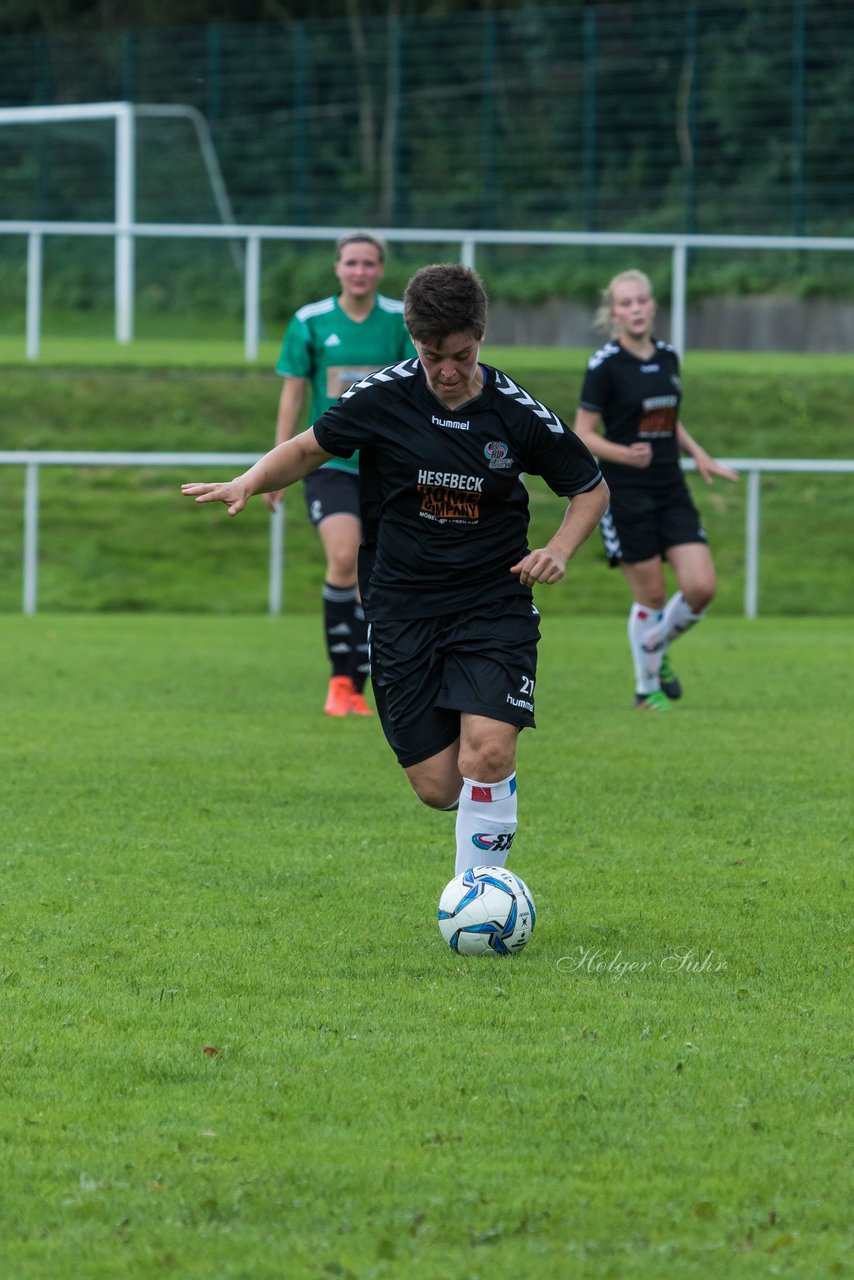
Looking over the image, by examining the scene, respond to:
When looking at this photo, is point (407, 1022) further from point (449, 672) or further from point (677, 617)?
point (677, 617)

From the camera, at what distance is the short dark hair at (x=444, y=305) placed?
499cm

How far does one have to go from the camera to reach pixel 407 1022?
172 inches

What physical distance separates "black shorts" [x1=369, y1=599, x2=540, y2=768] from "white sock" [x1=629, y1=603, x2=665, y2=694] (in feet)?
15.2

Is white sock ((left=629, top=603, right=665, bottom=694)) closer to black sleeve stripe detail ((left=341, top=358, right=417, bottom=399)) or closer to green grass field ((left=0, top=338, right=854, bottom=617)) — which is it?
black sleeve stripe detail ((left=341, top=358, right=417, bottom=399))

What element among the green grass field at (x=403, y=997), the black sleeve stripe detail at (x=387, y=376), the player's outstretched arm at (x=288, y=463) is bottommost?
the green grass field at (x=403, y=997)

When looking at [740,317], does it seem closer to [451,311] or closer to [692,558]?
[692,558]

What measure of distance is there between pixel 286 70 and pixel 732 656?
18498mm

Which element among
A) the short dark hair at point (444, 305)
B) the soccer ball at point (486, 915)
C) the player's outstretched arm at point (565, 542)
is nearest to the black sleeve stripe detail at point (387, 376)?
the short dark hair at point (444, 305)

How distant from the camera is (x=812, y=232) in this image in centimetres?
2456

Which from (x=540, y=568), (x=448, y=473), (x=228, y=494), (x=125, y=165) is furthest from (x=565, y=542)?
(x=125, y=165)

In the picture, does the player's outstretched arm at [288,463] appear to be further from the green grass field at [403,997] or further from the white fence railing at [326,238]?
the white fence railing at [326,238]

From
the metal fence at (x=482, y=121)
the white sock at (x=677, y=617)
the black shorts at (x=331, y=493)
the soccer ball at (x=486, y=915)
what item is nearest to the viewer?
the soccer ball at (x=486, y=915)

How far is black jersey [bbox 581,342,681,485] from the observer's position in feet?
32.3

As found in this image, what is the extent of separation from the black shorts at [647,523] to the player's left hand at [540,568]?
4842 millimetres
